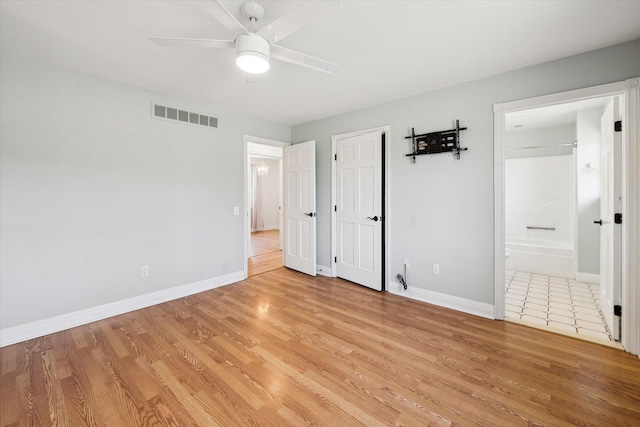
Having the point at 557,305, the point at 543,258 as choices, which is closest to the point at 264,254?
the point at 557,305

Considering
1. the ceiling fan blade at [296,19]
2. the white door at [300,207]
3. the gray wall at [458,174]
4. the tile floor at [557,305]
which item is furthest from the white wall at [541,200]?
the ceiling fan blade at [296,19]

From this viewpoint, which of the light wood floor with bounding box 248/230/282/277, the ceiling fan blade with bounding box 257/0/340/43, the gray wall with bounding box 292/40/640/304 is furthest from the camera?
the light wood floor with bounding box 248/230/282/277

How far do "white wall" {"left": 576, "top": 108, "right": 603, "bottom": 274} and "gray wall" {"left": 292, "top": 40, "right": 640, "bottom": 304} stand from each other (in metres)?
2.12

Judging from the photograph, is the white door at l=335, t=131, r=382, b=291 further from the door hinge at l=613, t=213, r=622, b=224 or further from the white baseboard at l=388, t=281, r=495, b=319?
the door hinge at l=613, t=213, r=622, b=224

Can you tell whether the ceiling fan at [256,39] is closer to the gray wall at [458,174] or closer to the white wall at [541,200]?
the gray wall at [458,174]

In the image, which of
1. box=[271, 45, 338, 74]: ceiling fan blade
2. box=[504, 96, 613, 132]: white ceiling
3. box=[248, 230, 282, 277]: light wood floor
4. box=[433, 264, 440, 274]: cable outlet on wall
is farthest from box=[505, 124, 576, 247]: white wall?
box=[271, 45, 338, 74]: ceiling fan blade

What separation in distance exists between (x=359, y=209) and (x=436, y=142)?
4.32 feet

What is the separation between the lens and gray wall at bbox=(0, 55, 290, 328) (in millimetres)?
2348

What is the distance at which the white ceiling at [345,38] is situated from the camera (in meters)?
1.76

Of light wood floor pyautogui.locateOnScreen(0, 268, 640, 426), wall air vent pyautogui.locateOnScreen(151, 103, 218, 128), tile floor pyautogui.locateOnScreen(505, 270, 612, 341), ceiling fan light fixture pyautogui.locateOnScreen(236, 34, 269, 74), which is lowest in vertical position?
light wood floor pyautogui.locateOnScreen(0, 268, 640, 426)

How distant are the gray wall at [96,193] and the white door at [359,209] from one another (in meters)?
1.74

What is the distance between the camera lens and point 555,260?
13.4ft

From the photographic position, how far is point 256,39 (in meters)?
1.66

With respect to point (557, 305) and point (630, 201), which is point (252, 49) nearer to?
point (630, 201)
